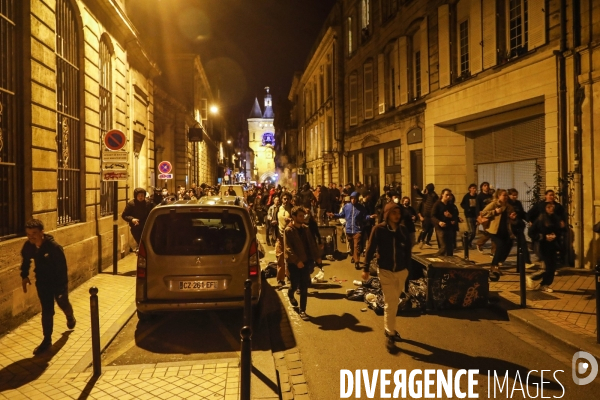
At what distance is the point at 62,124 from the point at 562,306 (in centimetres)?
964

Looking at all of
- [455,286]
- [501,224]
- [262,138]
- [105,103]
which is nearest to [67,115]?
[105,103]

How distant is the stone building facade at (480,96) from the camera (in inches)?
400

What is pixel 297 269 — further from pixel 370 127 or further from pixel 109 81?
pixel 370 127

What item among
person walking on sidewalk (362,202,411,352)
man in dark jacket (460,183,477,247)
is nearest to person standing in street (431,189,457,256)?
man in dark jacket (460,183,477,247)

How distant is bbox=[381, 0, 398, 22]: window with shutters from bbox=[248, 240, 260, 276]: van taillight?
1618cm

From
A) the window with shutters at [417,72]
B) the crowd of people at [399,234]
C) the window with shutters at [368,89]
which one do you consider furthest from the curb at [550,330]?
the window with shutters at [368,89]

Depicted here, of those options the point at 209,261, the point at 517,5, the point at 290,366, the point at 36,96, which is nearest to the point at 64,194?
the point at 36,96

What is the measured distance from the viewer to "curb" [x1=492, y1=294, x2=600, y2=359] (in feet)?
17.8

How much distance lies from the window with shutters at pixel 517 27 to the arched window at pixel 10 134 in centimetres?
1146

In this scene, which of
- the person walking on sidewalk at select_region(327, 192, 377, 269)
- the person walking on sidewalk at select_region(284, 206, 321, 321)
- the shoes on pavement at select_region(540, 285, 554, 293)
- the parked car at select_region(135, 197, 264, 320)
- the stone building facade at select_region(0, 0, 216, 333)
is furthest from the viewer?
the person walking on sidewalk at select_region(327, 192, 377, 269)

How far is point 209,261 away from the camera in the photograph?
6277 millimetres

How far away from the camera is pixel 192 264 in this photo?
6234 mm

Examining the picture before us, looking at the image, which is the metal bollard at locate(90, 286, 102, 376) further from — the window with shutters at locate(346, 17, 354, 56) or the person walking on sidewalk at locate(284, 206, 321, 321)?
the window with shutters at locate(346, 17, 354, 56)

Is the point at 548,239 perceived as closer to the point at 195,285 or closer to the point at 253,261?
the point at 253,261
